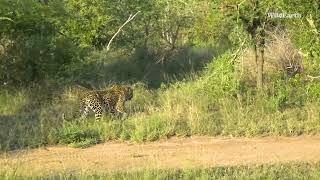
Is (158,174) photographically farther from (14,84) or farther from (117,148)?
(14,84)

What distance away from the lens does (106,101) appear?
460 inches

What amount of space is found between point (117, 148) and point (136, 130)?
2.20ft

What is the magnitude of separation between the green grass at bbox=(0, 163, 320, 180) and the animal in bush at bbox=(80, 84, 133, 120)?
352 centimetres

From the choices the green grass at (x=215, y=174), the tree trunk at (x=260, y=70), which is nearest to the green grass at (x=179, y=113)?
the tree trunk at (x=260, y=70)

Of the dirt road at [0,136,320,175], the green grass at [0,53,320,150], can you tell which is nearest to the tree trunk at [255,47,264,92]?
the green grass at [0,53,320,150]

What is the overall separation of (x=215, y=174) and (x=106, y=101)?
4.36m

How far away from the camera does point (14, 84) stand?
14.5 m

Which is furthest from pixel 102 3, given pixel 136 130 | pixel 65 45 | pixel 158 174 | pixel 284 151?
pixel 158 174

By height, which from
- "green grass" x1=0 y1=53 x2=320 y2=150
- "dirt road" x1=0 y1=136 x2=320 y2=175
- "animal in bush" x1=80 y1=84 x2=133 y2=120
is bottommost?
"dirt road" x1=0 y1=136 x2=320 y2=175

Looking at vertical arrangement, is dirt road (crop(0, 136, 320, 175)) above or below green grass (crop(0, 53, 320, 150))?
below

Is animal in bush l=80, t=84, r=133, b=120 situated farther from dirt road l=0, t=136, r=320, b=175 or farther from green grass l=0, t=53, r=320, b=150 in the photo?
dirt road l=0, t=136, r=320, b=175

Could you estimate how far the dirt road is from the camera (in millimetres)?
8609

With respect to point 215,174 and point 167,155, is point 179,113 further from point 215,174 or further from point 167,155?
point 215,174

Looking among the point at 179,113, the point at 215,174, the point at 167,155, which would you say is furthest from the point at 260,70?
the point at 215,174
